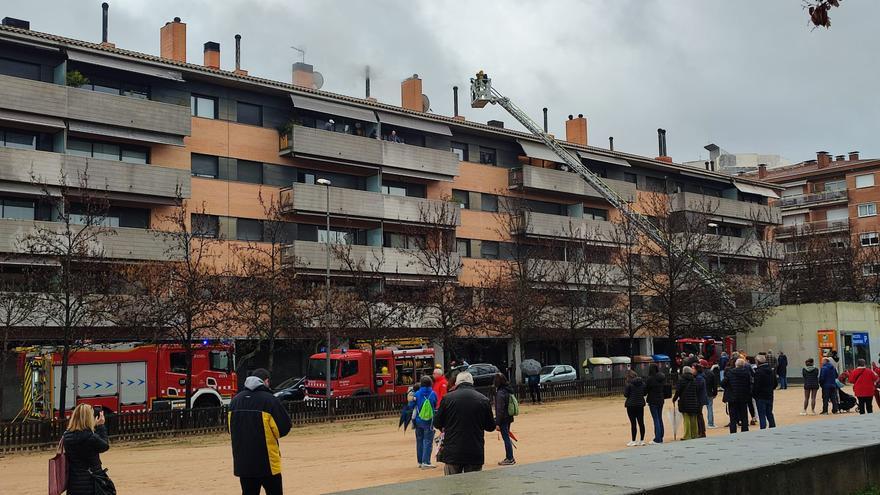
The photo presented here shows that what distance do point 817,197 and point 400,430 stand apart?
6543cm

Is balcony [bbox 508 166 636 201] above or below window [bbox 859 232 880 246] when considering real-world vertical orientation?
above

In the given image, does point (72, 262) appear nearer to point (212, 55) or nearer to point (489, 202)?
point (212, 55)

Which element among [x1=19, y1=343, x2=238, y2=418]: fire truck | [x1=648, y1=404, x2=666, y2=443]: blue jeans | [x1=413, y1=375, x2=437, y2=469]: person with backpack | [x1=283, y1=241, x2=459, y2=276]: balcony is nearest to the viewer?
[x1=413, y1=375, x2=437, y2=469]: person with backpack

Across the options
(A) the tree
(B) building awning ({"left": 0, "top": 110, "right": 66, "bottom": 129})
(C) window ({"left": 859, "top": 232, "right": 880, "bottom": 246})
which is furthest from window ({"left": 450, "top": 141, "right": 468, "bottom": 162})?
(C) window ({"left": 859, "top": 232, "right": 880, "bottom": 246})

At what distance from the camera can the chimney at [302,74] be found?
49281mm

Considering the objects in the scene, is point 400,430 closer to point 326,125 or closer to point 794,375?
point 326,125

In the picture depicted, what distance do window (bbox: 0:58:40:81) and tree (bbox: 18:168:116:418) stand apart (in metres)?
4.63

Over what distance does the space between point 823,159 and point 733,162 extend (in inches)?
576

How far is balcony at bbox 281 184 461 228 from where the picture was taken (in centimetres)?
4256

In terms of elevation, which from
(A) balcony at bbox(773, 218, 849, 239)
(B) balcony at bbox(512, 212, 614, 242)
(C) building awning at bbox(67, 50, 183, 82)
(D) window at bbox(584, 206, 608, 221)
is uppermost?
(C) building awning at bbox(67, 50, 183, 82)

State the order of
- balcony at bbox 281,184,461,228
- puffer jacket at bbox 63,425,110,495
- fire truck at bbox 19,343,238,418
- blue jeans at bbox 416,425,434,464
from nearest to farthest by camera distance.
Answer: puffer jacket at bbox 63,425,110,495 < blue jeans at bbox 416,425,434,464 < fire truck at bbox 19,343,238,418 < balcony at bbox 281,184,461,228

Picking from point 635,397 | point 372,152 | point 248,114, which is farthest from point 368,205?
point 635,397

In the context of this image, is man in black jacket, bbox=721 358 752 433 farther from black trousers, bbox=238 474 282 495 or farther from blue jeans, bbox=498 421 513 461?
black trousers, bbox=238 474 282 495

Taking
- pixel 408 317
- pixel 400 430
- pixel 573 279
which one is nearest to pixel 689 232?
pixel 573 279
